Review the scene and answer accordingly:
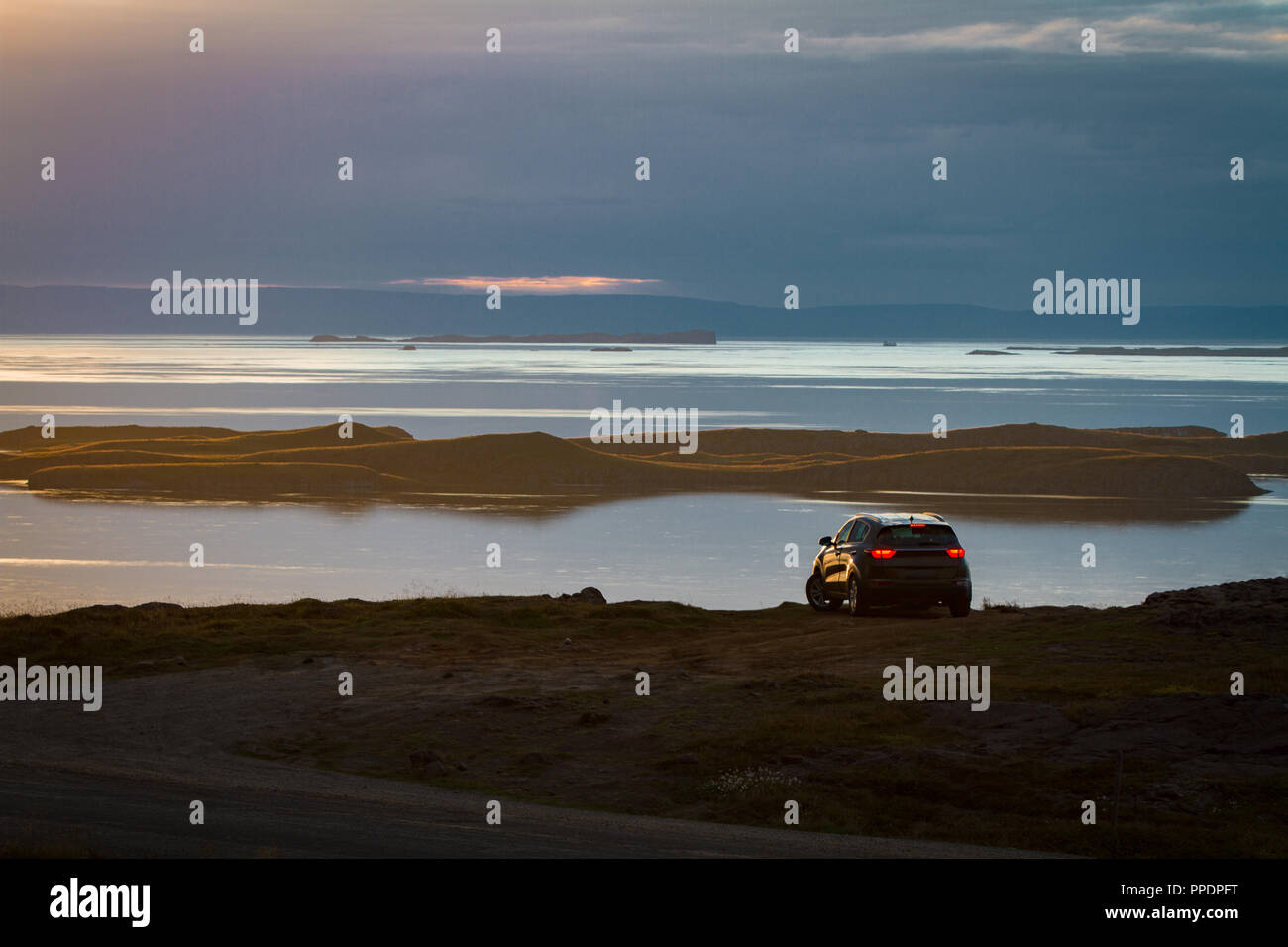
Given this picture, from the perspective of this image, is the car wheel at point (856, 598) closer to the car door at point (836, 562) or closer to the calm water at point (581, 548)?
the car door at point (836, 562)

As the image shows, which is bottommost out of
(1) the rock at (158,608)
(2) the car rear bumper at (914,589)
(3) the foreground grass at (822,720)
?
(3) the foreground grass at (822,720)

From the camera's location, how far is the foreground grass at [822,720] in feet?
48.6

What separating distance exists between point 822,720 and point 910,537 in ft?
27.6

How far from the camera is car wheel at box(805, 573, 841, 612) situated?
2862cm

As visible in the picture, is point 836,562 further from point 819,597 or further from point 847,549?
point 819,597

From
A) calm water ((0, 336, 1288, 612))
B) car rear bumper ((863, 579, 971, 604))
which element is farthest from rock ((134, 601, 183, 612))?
car rear bumper ((863, 579, 971, 604))

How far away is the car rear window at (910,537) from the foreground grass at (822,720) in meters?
1.44

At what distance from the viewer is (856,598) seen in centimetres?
2667

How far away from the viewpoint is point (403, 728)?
1888cm

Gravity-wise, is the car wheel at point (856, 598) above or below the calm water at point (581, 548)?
below

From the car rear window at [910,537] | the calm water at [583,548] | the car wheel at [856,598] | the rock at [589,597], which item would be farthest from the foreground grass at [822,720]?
the calm water at [583,548]

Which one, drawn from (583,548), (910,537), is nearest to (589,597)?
(910,537)
